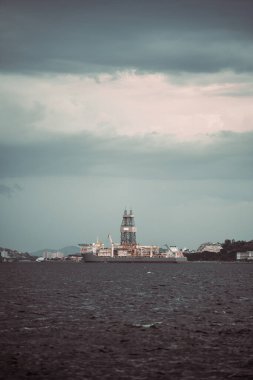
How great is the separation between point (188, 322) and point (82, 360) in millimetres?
23186

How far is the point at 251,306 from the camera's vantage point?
3162 inches

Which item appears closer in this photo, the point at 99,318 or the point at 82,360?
the point at 82,360

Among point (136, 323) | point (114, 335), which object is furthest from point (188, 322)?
point (114, 335)

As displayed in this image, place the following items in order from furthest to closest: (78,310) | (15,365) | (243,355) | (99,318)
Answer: (78,310), (99,318), (243,355), (15,365)

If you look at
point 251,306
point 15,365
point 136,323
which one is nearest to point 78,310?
point 136,323

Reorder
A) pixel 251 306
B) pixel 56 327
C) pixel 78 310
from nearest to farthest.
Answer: pixel 56 327, pixel 78 310, pixel 251 306

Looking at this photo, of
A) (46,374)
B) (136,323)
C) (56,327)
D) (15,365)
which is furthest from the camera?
(136,323)

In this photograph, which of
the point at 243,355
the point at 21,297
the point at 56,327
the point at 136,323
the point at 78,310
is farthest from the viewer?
the point at 21,297

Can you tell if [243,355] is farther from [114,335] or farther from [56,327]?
[56,327]

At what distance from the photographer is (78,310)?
72750 millimetres

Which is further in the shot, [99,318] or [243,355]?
[99,318]

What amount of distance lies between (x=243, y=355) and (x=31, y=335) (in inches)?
644

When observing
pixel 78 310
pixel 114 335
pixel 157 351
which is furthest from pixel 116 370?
pixel 78 310

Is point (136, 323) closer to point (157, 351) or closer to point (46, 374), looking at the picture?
point (157, 351)
